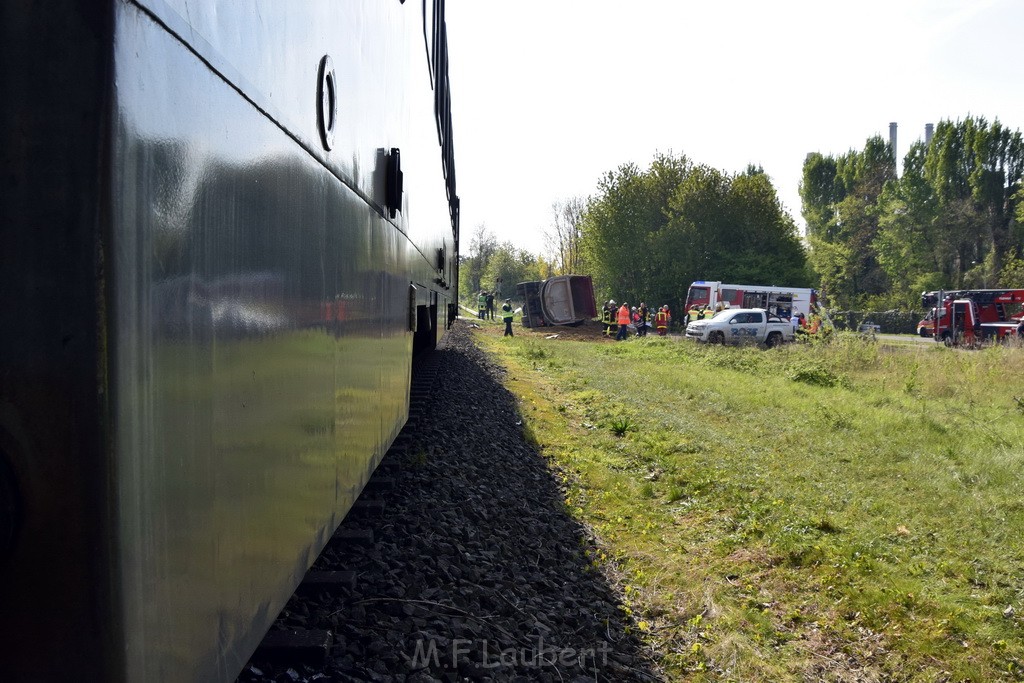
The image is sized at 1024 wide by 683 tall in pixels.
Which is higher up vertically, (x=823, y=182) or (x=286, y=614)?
(x=823, y=182)

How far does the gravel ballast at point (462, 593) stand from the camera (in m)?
2.99

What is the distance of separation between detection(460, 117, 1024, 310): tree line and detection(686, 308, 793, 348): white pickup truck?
1724 centimetres

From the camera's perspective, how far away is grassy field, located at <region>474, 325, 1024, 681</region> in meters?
4.16

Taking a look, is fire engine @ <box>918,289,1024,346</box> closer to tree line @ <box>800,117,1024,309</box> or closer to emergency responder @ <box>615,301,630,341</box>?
emergency responder @ <box>615,301,630,341</box>

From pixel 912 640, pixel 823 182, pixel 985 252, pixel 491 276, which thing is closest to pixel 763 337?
pixel 912 640

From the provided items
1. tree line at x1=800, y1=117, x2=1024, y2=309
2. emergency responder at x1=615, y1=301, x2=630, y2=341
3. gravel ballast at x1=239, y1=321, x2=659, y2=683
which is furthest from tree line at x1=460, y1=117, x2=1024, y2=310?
gravel ballast at x1=239, y1=321, x2=659, y2=683

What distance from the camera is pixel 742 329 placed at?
29547mm

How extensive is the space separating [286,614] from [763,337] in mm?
28716

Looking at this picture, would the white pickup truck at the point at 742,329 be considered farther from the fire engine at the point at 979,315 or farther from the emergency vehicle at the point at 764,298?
the fire engine at the point at 979,315

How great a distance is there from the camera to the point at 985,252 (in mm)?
60062

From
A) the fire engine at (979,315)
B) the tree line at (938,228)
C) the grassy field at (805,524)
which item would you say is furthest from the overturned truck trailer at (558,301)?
the grassy field at (805,524)

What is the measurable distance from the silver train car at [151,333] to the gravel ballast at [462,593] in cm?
113

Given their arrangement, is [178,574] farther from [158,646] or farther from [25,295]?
[25,295]

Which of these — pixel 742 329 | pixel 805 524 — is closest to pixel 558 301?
pixel 742 329
